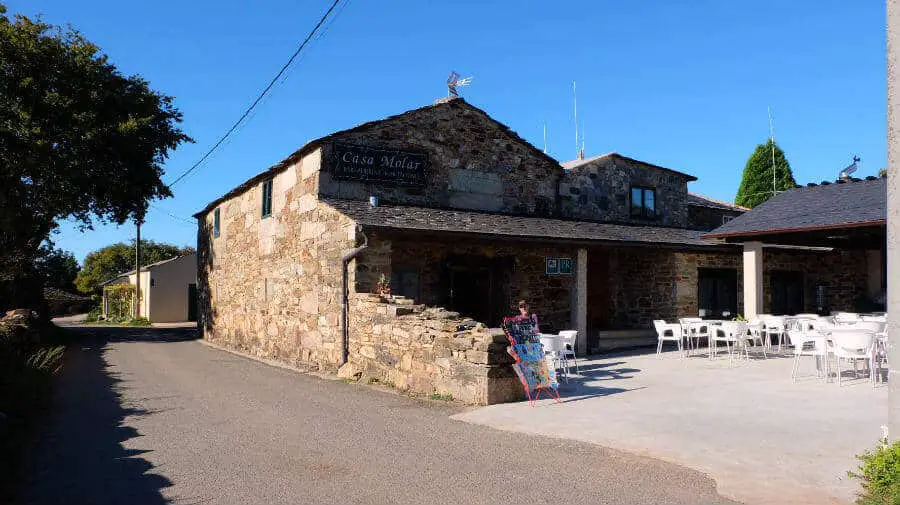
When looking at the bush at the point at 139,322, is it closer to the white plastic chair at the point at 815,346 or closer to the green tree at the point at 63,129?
the green tree at the point at 63,129

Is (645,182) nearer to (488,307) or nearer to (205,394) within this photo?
(488,307)

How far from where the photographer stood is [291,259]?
15539 millimetres

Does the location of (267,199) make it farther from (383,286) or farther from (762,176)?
(762,176)

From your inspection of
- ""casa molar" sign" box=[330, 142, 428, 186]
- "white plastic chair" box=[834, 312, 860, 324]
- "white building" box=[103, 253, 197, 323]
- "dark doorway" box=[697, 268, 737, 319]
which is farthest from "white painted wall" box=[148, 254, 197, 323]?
"white plastic chair" box=[834, 312, 860, 324]

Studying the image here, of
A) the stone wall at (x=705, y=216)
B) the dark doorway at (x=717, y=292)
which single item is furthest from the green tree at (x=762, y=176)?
the dark doorway at (x=717, y=292)

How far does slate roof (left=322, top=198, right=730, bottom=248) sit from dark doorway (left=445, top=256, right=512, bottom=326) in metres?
1.00

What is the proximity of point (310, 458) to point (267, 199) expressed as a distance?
12.7 m

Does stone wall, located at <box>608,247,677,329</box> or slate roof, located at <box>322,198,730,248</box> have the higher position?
slate roof, located at <box>322,198,730,248</box>

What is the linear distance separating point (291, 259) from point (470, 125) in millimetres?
5701

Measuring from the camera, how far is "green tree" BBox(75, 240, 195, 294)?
57.9 metres

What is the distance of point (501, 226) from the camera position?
14305 mm

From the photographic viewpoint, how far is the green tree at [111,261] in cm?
5788

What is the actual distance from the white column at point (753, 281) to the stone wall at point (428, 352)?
→ 8.02 m

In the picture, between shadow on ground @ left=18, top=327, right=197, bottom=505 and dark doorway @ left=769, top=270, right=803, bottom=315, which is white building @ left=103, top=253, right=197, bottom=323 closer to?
shadow on ground @ left=18, top=327, right=197, bottom=505
